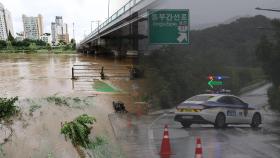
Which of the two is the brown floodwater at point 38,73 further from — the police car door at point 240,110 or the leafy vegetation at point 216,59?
the police car door at point 240,110

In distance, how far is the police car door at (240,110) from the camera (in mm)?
6062

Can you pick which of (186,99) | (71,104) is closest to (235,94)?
(186,99)

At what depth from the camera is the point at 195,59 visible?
6.29 m

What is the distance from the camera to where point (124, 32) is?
8078 millimetres

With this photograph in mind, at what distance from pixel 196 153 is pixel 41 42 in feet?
10.8

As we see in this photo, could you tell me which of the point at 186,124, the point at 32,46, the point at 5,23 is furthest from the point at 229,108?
the point at 5,23

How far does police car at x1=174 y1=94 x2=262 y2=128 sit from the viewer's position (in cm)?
589

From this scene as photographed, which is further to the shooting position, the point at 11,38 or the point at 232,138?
the point at 11,38

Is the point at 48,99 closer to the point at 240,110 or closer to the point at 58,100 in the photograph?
the point at 58,100

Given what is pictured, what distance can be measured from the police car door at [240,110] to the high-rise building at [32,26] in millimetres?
3355

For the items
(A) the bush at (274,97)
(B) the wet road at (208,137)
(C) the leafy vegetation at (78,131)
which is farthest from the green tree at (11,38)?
(A) the bush at (274,97)

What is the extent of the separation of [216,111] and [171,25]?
4.65 feet

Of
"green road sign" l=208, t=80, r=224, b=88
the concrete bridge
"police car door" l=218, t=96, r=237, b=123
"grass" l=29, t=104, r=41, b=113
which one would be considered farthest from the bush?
"grass" l=29, t=104, r=41, b=113

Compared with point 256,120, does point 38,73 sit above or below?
above
